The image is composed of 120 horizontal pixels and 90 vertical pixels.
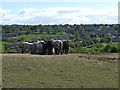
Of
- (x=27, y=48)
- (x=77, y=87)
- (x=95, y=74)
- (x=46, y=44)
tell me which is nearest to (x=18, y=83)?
(x=77, y=87)

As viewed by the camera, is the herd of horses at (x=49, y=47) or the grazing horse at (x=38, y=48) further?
the grazing horse at (x=38, y=48)

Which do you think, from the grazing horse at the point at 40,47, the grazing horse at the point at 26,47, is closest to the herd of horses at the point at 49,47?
the grazing horse at the point at 40,47

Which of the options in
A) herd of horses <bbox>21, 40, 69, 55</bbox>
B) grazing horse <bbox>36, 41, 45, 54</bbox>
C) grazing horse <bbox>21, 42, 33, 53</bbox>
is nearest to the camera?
herd of horses <bbox>21, 40, 69, 55</bbox>

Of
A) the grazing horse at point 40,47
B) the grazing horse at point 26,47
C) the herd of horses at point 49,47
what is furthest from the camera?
the grazing horse at point 26,47

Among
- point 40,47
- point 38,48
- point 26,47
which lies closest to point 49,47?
point 40,47

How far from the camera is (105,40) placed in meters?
95.1

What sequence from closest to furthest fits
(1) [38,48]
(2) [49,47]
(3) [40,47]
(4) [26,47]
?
(2) [49,47] < (3) [40,47] < (1) [38,48] < (4) [26,47]

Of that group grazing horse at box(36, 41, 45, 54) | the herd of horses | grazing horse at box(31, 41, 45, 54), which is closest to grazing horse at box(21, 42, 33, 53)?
the herd of horses

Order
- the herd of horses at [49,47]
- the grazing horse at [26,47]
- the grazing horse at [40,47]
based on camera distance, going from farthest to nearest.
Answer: the grazing horse at [26,47] < the grazing horse at [40,47] < the herd of horses at [49,47]

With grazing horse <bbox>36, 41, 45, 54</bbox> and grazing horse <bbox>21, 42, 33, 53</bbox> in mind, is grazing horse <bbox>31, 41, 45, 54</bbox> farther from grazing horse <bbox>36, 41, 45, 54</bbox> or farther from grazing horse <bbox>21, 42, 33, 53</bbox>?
grazing horse <bbox>21, 42, 33, 53</bbox>

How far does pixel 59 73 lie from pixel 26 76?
209cm

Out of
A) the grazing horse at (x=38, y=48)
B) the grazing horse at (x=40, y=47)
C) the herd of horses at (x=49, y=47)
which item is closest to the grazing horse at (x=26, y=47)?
the herd of horses at (x=49, y=47)

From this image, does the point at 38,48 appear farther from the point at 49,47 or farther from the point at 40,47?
the point at 49,47

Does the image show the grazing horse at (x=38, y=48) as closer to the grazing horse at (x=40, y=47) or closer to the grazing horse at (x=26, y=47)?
the grazing horse at (x=40, y=47)
